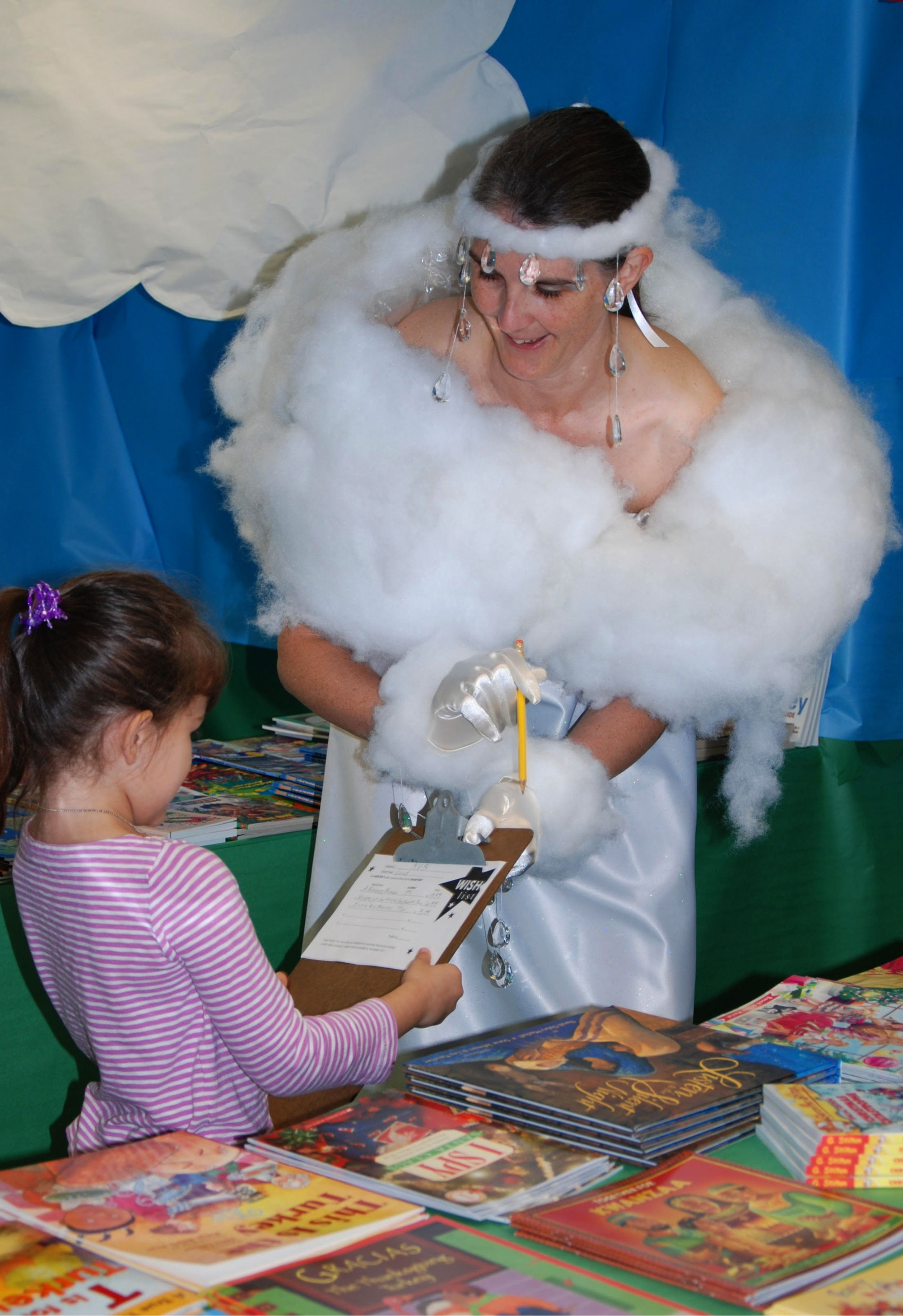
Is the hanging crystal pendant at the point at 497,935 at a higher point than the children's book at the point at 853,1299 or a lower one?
lower

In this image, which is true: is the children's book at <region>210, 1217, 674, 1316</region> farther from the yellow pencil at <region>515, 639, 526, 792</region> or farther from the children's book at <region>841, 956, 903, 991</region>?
the children's book at <region>841, 956, 903, 991</region>

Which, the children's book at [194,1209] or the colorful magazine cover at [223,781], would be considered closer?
the children's book at [194,1209]

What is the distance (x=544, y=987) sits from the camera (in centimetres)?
150

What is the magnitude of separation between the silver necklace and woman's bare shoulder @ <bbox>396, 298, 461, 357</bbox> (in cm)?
66

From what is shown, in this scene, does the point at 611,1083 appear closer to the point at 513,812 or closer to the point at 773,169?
the point at 513,812

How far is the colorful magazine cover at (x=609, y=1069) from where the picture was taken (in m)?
0.93

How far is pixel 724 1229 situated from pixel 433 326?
103 cm

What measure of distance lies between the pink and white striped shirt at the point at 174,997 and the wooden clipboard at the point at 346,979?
0.06 meters

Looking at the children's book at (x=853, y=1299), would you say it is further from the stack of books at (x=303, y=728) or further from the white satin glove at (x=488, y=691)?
the stack of books at (x=303, y=728)

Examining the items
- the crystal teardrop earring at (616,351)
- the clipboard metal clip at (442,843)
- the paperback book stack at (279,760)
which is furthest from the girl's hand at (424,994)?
the paperback book stack at (279,760)

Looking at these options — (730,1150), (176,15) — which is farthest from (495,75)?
(730,1150)

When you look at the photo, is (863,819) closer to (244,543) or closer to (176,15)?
(244,543)

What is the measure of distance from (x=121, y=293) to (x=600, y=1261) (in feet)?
6.34

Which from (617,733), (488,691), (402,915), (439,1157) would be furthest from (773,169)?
(439,1157)
